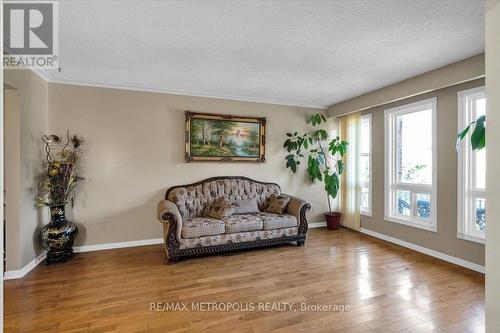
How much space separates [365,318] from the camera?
2111 mm

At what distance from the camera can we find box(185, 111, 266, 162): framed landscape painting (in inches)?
167

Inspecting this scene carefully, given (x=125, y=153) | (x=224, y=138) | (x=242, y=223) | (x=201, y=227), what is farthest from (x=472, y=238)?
(x=125, y=153)

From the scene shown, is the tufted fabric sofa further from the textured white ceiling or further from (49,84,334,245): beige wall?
the textured white ceiling

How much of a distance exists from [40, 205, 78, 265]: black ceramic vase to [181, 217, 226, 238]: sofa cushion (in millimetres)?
1497

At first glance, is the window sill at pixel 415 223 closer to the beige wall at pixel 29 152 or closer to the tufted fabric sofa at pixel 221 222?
the tufted fabric sofa at pixel 221 222

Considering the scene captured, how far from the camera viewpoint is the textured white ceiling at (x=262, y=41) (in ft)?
6.55

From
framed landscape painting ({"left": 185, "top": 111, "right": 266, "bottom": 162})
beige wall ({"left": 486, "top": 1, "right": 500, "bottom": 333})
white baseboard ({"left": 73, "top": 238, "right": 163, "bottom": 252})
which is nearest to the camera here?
beige wall ({"left": 486, "top": 1, "right": 500, "bottom": 333})

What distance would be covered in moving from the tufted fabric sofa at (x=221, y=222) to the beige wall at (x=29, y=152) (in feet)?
5.00

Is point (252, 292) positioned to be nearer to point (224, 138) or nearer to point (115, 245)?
point (115, 245)

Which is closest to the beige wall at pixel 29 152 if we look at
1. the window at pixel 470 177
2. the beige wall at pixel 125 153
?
the beige wall at pixel 125 153

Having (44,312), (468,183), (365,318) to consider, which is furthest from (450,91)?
(44,312)

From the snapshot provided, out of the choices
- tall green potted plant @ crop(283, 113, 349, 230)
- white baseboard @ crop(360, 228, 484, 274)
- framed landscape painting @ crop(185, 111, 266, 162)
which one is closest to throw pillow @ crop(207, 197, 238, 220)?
framed landscape painting @ crop(185, 111, 266, 162)

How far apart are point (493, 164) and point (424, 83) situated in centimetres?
272

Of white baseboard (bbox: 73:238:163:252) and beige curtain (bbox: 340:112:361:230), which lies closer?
white baseboard (bbox: 73:238:163:252)
